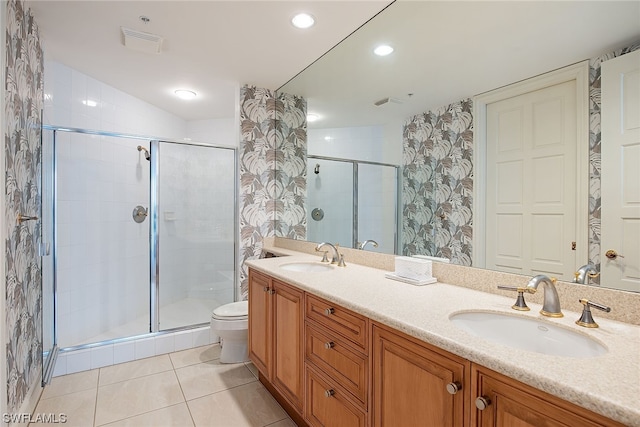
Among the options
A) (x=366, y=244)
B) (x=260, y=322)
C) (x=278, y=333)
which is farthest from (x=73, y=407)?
(x=366, y=244)

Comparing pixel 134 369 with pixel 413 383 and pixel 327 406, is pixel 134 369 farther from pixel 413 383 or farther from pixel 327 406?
pixel 413 383

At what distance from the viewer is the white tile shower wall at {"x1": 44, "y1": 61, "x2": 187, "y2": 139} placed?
2580 mm

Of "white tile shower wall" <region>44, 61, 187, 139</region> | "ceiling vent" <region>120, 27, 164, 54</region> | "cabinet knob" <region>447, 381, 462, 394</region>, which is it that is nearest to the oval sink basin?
"cabinet knob" <region>447, 381, 462, 394</region>

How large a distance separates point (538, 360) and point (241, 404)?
5.64 ft

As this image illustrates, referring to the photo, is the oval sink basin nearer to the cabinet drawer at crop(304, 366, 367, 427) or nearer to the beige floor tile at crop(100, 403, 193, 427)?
the cabinet drawer at crop(304, 366, 367, 427)

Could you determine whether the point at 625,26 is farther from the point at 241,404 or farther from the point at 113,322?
the point at 113,322

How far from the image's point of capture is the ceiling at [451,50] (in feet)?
3.64

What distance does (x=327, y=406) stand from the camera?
1.38m

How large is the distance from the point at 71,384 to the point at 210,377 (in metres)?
0.90

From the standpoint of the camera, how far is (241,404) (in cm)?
191

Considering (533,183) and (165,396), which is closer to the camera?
(533,183)

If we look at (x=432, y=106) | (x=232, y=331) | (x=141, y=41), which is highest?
(x=141, y=41)

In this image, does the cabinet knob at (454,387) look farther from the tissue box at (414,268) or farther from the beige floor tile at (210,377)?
the beige floor tile at (210,377)

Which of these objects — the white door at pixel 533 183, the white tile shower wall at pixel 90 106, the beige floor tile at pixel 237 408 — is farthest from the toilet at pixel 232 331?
the white tile shower wall at pixel 90 106
